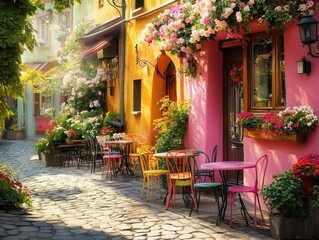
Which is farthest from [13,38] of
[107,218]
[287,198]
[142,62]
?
[142,62]

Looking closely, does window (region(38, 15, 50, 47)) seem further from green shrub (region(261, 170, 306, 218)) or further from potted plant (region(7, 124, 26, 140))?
green shrub (region(261, 170, 306, 218))

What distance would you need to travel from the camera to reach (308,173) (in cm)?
629

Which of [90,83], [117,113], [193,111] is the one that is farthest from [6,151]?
[193,111]

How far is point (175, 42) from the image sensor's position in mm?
9734

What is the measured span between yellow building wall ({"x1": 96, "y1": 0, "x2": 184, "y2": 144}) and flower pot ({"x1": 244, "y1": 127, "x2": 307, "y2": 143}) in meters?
3.77

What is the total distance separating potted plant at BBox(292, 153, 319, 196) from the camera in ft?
20.6

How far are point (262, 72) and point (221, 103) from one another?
5.96 ft

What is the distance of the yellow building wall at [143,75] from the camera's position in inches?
519

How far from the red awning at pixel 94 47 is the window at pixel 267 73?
7297 mm

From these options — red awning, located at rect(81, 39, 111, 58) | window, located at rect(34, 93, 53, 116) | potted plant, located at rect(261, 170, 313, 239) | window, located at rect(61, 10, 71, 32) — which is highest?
window, located at rect(61, 10, 71, 32)

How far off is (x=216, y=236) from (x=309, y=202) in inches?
50.4

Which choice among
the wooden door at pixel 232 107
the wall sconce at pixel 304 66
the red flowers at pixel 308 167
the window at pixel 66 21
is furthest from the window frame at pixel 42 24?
the red flowers at pixel 308 167

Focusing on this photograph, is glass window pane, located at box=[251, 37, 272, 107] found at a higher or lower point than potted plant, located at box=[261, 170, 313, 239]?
higher

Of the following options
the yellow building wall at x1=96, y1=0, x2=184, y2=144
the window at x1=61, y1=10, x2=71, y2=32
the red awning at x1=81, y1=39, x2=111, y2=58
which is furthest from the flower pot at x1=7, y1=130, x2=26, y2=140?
the yellow building wall at x1=96, y1=0, x2=184, y2=144
